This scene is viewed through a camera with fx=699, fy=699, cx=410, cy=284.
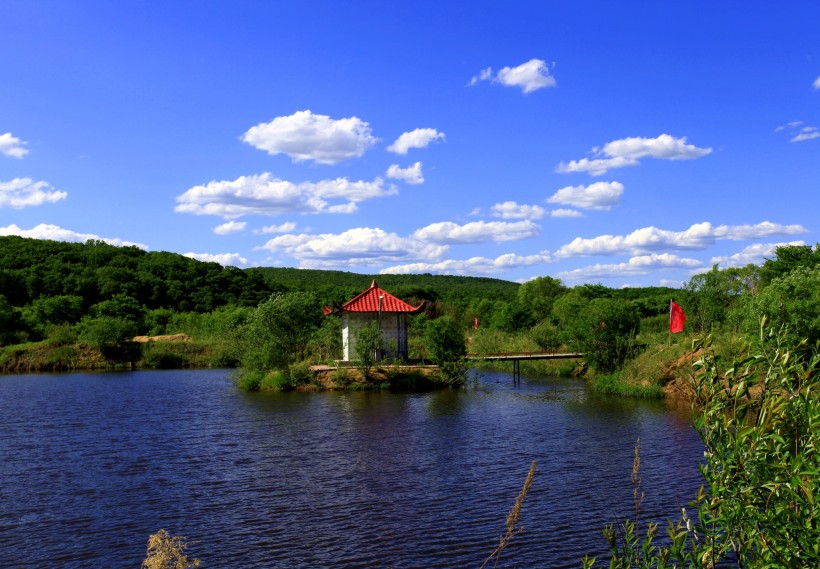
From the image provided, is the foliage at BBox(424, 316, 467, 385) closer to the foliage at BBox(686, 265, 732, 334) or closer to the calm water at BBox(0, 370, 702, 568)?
the calm water at BBox(0, 370, 702, 568)

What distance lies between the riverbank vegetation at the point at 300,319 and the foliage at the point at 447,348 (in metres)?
0.10

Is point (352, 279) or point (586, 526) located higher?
point (352, 279)

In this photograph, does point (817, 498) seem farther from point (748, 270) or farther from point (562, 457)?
point (748, 270)

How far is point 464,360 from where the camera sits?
46938mm

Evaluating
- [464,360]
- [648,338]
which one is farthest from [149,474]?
[648,338]

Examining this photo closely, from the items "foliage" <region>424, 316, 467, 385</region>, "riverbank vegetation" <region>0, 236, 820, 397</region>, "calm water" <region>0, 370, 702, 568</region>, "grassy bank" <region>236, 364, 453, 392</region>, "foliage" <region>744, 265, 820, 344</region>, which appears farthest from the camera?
"foliage" <region>424, 316, 467, 385</region>

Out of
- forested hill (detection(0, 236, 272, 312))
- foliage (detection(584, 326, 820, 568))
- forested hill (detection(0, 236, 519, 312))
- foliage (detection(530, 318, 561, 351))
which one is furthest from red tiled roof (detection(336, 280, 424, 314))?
forested hill (detection(0, 236, 272, 312))

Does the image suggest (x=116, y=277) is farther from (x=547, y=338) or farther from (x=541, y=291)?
(x=547, y=338)

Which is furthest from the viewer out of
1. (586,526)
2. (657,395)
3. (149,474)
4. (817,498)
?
(657,395)

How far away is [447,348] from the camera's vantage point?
4631 cm

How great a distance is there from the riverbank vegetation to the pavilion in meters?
1.80

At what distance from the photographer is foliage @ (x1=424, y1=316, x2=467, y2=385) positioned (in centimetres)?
4562

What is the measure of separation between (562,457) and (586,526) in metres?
7.42

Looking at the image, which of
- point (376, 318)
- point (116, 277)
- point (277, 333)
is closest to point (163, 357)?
point (277, 333)
